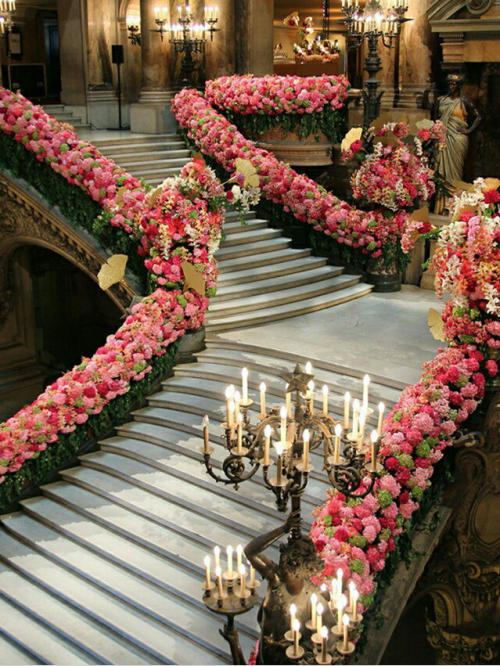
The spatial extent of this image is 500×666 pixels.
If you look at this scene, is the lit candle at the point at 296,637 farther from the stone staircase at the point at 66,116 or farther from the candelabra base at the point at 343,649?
the stone staircase at the point at 66,116

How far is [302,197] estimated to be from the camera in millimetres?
12453

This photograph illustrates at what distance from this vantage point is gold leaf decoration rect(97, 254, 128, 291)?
1010cm

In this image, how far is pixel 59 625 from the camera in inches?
281

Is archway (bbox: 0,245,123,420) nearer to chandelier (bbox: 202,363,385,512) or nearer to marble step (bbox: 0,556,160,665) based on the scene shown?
marble step (bbox: 0,556,160,665)

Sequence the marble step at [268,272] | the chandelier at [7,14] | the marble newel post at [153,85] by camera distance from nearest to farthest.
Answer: the marble step at [268,272]
the marble newel post at [153,85]
the chandelier at [7,14]

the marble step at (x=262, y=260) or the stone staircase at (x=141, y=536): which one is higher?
the marble step at (x=262, y=260)

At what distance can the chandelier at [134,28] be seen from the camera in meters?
17.2

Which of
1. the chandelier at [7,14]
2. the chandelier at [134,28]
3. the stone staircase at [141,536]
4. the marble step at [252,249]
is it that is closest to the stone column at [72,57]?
the chandelier at [134,28]

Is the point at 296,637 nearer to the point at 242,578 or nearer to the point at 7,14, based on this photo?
the point at 242,578

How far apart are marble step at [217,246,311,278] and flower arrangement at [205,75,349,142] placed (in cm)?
188

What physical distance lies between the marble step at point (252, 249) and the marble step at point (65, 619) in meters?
5.10

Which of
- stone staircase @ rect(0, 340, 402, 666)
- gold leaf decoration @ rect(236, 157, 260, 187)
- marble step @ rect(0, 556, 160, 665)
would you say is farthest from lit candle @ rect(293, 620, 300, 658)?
gold leaf decoration @ rect(236, 157, 260, 187)

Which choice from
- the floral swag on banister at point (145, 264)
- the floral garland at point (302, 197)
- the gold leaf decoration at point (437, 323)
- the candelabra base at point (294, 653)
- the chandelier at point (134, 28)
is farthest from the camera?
the chandelier at point (134, 28)

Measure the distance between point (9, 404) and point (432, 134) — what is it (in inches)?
317
